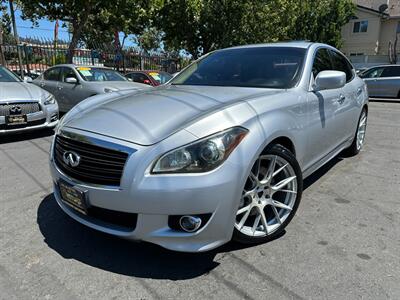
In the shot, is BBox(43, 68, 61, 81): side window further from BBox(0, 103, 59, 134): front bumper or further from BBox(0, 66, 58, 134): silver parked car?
BBox(0, 103, 59, 134): front bumper

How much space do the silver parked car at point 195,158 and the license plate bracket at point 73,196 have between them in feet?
0.03

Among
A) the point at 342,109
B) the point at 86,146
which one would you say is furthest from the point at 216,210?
the point at 342,109

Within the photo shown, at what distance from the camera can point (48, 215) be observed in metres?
3.30

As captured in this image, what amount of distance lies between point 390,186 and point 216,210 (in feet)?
9.38

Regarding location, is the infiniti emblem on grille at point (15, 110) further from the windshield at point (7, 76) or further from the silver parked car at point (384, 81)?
the silver parked car at point (384, 81)

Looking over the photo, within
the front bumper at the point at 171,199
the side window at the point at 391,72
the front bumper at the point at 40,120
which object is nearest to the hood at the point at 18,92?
the front bumper at the point at 40,120

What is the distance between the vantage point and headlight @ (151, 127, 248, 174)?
2.22 m

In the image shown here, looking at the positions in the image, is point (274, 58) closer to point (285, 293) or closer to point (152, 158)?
point (152, 158)

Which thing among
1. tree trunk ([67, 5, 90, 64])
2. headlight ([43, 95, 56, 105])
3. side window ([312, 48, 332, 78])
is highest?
tree trunk ([67, 5, 90, 64])

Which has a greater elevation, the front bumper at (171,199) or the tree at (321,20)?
the tree at (321,20)

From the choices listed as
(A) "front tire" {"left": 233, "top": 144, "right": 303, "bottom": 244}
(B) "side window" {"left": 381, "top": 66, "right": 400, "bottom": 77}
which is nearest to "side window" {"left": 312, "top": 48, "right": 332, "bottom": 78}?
(A) "front tire" {"left": 233, "top": 144, "right": 303, "bottom": 244}

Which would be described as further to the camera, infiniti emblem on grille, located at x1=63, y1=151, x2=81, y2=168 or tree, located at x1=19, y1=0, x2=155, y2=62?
tree, located at x1=19, y1=0, x2=155, y2=62

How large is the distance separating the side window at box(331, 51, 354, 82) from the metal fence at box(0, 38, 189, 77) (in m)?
12.6

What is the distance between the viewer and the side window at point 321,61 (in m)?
3.70
